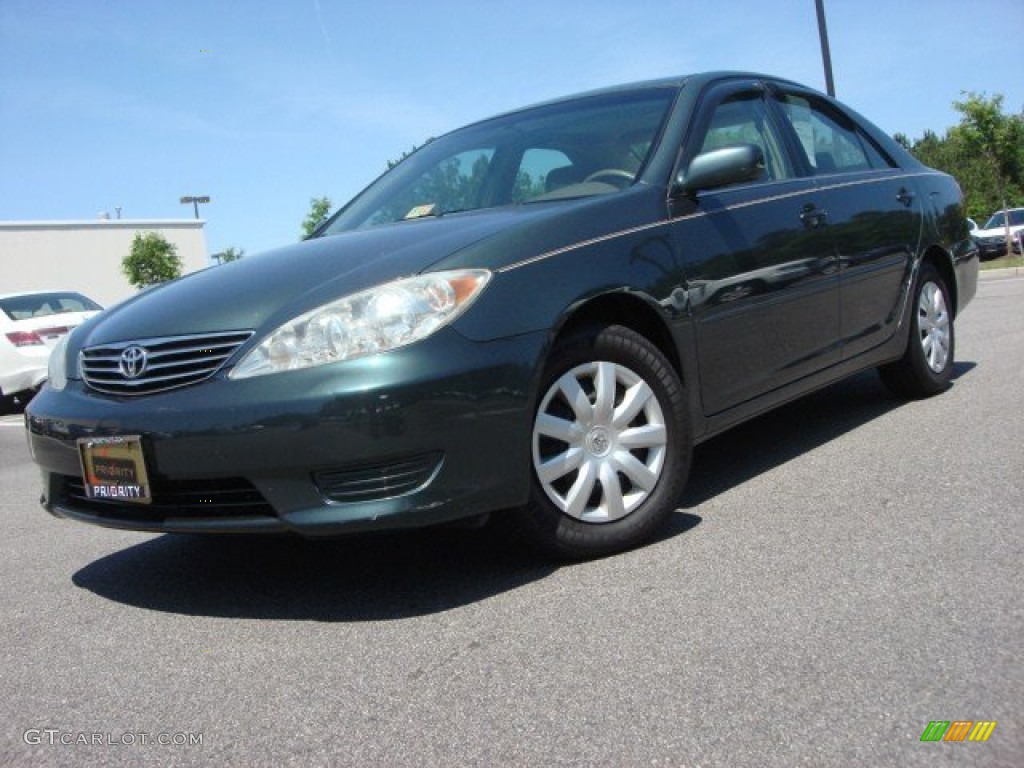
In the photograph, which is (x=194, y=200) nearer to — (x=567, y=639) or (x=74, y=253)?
(x=74, y=253)

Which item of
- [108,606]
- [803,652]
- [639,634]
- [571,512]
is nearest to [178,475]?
[108,606]

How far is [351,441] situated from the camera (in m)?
2.70

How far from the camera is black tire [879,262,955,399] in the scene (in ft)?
17.0

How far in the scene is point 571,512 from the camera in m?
3.07

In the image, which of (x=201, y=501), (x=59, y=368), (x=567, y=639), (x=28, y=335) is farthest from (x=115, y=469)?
(x=28, y=335)

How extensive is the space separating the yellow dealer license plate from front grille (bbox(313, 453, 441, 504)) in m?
0.56

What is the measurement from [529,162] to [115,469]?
6.48 ft

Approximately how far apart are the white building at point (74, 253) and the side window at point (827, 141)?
177 feet

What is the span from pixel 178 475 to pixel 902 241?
12.2 ft

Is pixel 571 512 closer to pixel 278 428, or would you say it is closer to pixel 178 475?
pixel 278 428

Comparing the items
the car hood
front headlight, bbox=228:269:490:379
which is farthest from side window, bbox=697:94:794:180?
front headlight, bbox=228:269:490:379

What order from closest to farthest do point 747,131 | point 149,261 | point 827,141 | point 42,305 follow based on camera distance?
1. point 747,131
2. point 827,141
3. point 42,305
4. point 149,261

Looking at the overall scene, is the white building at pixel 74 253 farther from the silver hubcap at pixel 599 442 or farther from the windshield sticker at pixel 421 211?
the silver hubcap at pixel 599 442

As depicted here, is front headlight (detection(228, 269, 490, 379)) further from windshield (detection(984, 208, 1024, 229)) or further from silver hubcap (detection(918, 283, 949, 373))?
windshield (detection(984, 208, 1024, 229))
